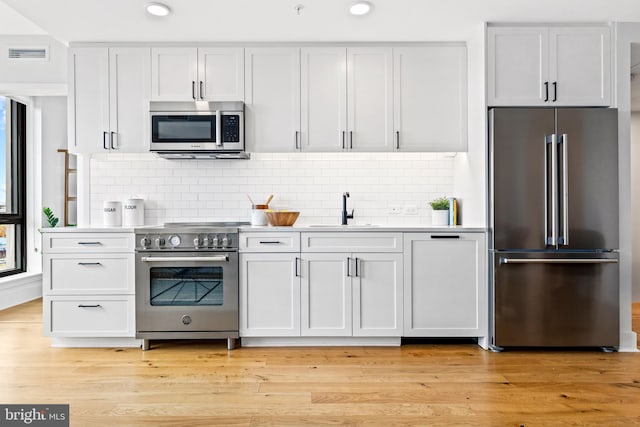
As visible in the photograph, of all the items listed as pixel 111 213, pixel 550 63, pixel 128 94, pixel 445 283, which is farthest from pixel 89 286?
pixel 550 63

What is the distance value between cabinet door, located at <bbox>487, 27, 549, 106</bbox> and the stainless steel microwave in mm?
1947

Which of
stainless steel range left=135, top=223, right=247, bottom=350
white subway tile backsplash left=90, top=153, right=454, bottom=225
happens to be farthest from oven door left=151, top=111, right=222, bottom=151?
stainless steel range left=135, top=223, right=247, bottom=350

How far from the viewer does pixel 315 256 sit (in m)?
3.16

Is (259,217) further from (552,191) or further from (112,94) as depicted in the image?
(552,191)

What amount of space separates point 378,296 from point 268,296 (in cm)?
81

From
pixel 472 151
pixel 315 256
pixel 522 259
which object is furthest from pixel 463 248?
pixel 315 256

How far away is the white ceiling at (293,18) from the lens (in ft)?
9.36

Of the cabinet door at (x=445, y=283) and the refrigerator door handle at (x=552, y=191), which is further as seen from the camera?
the cabinet door at (x=445, y=283)

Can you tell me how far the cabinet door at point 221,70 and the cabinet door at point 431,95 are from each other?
4.16ft

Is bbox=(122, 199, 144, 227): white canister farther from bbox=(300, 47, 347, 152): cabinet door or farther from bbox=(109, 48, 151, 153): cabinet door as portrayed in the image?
bbox=(300, 47, 347, 152): cabinet door

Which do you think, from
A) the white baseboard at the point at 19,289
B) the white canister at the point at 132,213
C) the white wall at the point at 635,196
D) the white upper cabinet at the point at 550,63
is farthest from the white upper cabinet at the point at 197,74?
the white wall at the point at 635,196

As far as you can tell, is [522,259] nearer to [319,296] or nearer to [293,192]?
[319,296]

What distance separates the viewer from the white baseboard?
14.6 feet

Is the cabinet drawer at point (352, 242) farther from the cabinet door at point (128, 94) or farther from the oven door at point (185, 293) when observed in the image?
the cabinet door at point (128, 94)
